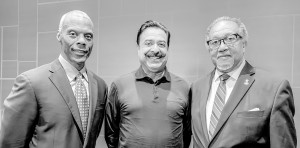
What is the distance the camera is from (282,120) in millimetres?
1676

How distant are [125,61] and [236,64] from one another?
58.3 inches

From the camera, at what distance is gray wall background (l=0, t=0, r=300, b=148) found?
2508 millimetres

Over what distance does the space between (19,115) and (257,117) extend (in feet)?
4.24

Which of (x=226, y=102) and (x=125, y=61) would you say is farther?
(x=125, y=61)

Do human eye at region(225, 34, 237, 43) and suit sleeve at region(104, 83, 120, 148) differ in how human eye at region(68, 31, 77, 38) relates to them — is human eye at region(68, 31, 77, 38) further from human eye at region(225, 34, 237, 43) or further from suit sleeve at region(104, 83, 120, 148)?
human eye at region(225, 34, 237, 43)

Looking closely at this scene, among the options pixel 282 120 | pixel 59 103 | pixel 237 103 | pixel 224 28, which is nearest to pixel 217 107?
pixel 237 103

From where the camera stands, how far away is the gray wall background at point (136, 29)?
98.7 inches

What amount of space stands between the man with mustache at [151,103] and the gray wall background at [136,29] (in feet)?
2.37

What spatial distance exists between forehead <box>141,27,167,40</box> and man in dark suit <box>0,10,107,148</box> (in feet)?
1.19

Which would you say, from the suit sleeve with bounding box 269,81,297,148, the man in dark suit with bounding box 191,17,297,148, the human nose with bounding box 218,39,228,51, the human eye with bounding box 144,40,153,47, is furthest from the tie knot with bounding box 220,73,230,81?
the human eye with bounding box 144,40,153,47

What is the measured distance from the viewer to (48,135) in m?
1.81

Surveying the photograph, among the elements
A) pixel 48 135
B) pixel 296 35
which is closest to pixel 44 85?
pixel 48 135

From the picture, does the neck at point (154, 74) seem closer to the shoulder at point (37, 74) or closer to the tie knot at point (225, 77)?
the tie knot at point (225, 77)

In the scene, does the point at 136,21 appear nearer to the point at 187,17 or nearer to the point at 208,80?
the point at 187,17
